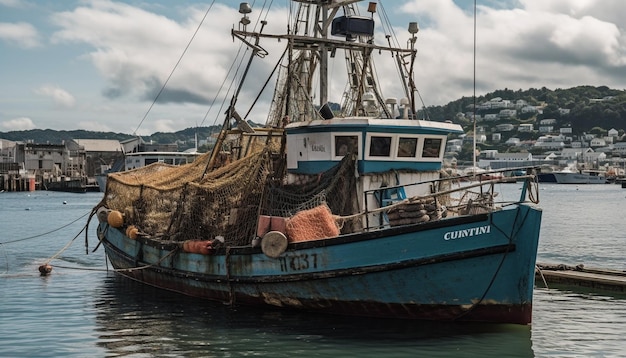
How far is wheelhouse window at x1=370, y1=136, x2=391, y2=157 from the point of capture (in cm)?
1641

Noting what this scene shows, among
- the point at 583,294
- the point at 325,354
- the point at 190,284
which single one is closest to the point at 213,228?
the point at 190,284

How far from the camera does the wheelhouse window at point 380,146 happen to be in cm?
1641

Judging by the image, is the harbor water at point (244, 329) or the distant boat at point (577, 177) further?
the distant boat at point (577, 177)

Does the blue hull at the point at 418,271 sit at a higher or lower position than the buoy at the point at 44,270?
higher

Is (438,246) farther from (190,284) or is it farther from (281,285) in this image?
(190,284)

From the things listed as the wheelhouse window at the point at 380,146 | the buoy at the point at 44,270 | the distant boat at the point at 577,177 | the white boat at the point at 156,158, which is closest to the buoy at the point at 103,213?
the buoy at the point at 44,270

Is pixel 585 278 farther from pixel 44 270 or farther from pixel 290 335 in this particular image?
pixel 44 270

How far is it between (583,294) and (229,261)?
970 centimetres

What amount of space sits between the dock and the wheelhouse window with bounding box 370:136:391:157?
5.73 metres

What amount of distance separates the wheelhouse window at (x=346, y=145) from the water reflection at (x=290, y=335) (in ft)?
11.8

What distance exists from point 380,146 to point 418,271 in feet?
11.6

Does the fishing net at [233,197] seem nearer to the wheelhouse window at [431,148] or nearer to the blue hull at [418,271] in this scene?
the blue hull at [418,271]

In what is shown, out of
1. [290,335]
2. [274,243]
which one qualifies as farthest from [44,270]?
[290,335]

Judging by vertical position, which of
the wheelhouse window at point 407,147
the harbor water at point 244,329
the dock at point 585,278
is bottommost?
the harbor water at point 244,329
